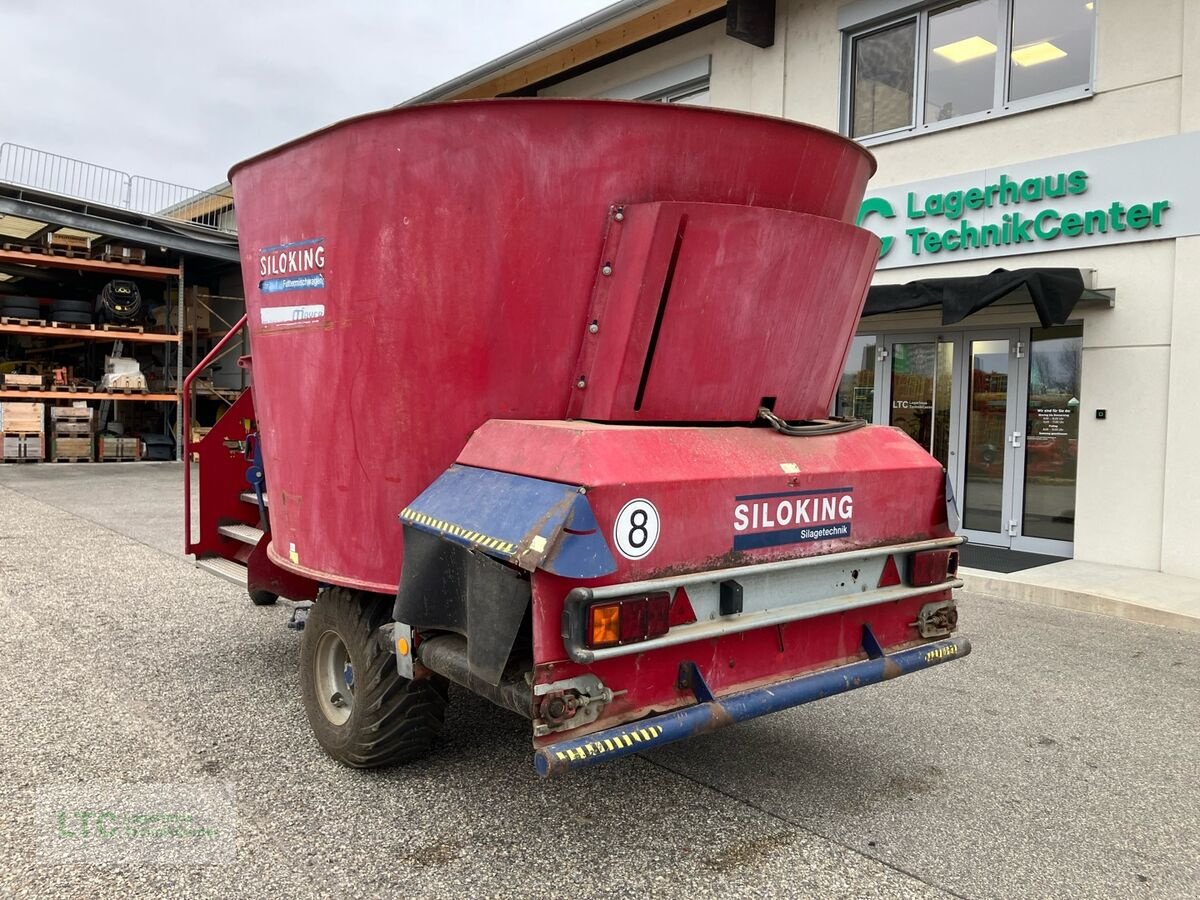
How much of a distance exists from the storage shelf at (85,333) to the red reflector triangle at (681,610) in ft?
62.8

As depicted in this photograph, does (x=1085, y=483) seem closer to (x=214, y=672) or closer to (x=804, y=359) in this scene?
(x=804, y=359)

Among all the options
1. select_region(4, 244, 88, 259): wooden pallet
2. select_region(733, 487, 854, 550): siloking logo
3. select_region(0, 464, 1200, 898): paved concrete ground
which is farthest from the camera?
select_region(4, 244, 88, 259): wooden pallet

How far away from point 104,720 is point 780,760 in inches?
126

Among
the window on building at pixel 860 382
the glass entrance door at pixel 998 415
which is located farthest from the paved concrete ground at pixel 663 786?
the window on building at pixel 860 382

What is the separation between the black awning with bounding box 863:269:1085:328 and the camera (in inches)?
310

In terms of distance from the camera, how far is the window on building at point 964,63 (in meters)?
8.97

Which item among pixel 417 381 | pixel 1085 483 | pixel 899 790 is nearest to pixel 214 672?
pixel 417 381

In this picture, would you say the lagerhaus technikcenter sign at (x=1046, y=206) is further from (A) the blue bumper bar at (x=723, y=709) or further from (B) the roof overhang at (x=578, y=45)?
(A) the blue bumper bar at (x=723, y=709)

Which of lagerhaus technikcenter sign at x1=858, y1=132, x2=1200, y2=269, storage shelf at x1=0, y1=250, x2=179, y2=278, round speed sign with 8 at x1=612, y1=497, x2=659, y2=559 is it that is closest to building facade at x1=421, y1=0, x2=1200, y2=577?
lagerhaus technikcenter sign at x1=858, y1=132, x2=1200, y2=269

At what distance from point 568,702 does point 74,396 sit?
19.1 meters

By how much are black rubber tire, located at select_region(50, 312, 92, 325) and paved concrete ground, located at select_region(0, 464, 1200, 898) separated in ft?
51.1

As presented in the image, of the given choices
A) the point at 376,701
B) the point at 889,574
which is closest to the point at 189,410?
the point at 376,701

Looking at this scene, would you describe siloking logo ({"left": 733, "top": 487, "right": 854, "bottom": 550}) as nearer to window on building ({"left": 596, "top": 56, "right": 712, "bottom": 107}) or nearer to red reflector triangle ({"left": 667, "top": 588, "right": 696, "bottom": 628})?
red reflector triangle ({"left": 667, "top": 588, "right": 696, "bottom": 628})

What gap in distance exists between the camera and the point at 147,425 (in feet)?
69.9
